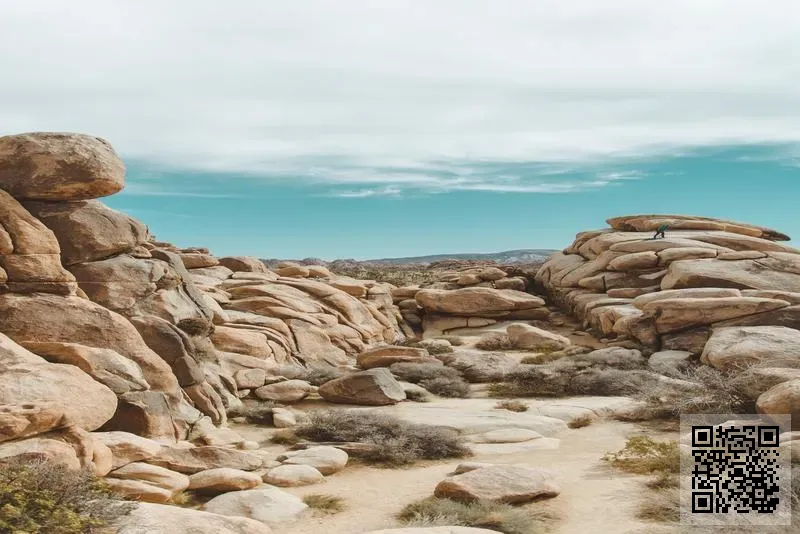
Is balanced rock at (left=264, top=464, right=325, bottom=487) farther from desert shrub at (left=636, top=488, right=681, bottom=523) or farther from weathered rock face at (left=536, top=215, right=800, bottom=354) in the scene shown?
weathered rock face at (left=536, top=215, right=800, bottom=354)

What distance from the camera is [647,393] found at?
57.3ft

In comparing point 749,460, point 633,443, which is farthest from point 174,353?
point 749,460

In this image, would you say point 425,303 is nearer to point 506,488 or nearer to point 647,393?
point 647,393

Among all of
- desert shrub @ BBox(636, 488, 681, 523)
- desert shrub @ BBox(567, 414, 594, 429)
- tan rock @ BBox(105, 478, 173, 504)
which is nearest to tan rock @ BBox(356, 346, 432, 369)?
desert shrub @ BBox(567, 414, 594, 429)

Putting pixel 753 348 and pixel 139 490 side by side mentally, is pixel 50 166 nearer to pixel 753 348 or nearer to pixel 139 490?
pixel 139 490

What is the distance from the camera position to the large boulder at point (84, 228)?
46.9 feet

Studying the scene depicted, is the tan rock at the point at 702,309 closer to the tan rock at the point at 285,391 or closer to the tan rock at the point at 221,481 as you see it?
the tan rock at the point at 285,391

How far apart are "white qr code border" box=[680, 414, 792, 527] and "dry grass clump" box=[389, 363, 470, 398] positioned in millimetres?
7888

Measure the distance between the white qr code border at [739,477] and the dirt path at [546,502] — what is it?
2.75 ft

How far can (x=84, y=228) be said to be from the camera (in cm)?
1453

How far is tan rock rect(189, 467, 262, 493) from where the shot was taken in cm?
1048

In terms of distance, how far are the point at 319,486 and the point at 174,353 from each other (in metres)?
4.88

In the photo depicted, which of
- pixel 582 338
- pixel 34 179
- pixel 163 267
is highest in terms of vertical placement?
pixel 34 179

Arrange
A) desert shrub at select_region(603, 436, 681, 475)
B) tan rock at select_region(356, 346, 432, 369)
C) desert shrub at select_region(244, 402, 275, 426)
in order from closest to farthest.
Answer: desert shrub at select_region(603, 436, 681, 475) → desert shrub at select_region(244, 402, 275, 426) → tan rock at select_region(356, 346, 432, 369)
